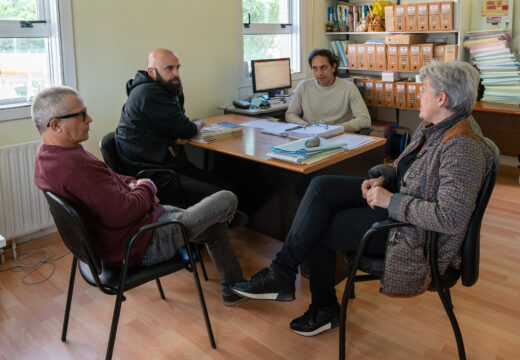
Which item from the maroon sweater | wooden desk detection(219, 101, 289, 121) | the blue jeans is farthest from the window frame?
the maroon sweater

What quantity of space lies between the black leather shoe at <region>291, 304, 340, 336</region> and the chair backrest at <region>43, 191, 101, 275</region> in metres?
0.95

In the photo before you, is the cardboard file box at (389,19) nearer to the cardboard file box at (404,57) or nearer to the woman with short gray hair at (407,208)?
the cardboard file box at (404,57)

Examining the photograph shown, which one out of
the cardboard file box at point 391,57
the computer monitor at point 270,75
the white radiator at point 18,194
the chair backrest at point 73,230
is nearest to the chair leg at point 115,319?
the chair backrest at point 73,230

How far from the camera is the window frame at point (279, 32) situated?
14.1 feet

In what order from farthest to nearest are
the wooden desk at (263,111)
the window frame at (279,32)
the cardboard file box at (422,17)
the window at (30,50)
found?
the cardboard file box at (422,17), the window frame at (279,32), the wooden desk at (263,111), the window at (30,50)

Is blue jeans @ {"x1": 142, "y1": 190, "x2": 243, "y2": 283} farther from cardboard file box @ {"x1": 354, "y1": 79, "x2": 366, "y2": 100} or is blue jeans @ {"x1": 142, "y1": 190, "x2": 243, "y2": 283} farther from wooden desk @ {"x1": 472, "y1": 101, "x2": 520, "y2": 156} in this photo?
cardboard file box @ {"x1": 354, "y1": 79, "x2": 366, "y2": 100}

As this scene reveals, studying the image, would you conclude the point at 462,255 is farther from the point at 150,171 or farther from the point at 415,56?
the point at 415,56

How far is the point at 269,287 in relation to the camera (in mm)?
2205

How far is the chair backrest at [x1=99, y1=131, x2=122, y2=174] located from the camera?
2.85 meters

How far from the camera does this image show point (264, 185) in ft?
9.82

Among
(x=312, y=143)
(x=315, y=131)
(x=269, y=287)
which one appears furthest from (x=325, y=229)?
(x=315, y=131)

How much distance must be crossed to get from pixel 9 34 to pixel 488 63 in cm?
371

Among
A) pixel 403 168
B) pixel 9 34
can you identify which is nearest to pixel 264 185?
pixel 403 168

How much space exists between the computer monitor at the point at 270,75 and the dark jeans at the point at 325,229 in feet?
7.21
